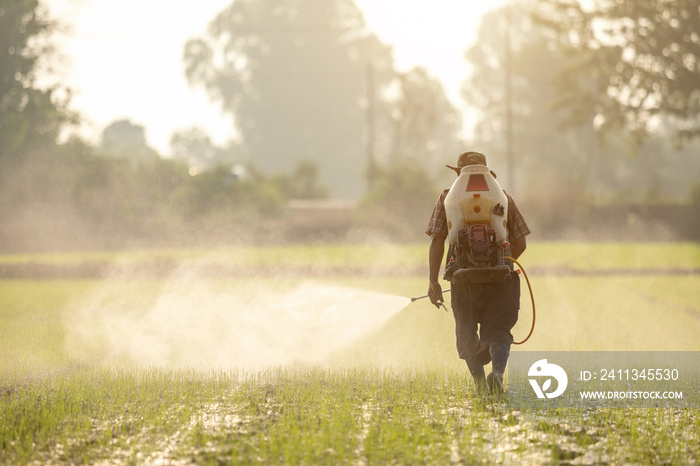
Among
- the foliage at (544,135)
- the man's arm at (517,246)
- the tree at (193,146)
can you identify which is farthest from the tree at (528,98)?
the man's arm at (517,246)

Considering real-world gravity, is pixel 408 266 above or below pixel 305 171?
below

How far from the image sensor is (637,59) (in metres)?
34.6

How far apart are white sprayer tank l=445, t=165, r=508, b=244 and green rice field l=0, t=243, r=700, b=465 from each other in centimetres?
150

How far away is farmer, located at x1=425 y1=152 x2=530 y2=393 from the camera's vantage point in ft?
23.5

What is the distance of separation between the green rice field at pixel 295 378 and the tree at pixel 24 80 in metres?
25.2

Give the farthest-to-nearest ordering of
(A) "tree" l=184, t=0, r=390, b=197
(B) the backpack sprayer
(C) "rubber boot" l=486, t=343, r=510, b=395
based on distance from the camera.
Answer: (A) "tree" l=184, t=0, r=390, b=197 → (C) "rubber boot" l=486, t=343, r=510, b=395 → (B) the backpack sprayer

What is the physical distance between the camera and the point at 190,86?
89.9 m

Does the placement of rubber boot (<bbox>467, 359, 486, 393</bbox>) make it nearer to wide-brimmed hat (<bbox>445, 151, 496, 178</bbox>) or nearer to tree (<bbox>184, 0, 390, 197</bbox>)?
wide-brimmed hat (<bbox>445, 151, 496, 178</bbox>)

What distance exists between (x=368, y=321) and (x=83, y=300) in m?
9.06

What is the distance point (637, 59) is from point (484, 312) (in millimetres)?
30252

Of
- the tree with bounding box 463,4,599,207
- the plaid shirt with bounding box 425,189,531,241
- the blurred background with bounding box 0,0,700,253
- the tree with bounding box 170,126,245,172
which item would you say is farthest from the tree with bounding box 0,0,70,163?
the tree with bounding box 170,126,245,172

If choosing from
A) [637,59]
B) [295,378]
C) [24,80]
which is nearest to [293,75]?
[24,80]

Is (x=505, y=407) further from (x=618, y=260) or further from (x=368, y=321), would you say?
(x=618, y=260)

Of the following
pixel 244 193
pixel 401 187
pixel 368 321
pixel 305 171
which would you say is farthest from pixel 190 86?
pixel 368 321
